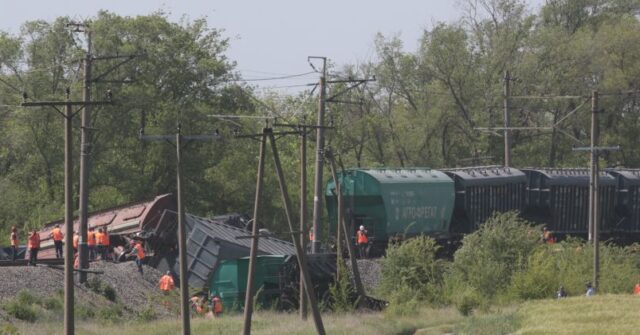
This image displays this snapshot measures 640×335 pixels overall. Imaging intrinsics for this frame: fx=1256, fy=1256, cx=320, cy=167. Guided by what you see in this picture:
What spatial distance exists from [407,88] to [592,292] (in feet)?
147

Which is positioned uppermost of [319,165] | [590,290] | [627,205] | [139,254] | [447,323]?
[319,165]

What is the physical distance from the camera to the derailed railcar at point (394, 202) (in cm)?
5097

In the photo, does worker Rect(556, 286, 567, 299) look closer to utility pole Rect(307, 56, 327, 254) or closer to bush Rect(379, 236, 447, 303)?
bush Rect(379, 236, 447, 303)

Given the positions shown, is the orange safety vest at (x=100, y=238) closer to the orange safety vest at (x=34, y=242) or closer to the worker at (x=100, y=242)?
the worker at (x=100, y=242)

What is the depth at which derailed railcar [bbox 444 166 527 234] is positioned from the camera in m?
54.5

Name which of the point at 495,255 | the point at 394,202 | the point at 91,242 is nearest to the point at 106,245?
the point at 91,242

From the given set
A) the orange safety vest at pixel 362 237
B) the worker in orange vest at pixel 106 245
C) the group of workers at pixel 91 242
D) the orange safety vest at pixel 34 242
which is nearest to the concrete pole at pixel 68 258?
the orange safety vest at pixel 34 242

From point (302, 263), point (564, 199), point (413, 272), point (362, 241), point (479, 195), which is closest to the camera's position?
point (302, 263)

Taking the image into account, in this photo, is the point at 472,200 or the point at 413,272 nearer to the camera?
the point at 413,272

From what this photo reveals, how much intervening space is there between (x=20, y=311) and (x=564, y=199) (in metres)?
29.4

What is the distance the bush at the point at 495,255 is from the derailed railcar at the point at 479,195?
→ 669 cm

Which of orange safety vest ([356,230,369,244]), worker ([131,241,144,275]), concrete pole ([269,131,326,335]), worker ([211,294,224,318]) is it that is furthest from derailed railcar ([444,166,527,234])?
concrete pole ([269,131,326,335])

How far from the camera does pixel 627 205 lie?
6106cm

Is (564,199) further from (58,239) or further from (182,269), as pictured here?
(182,269)
